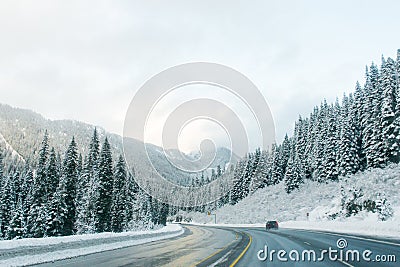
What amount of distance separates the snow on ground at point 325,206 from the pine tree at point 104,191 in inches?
1132

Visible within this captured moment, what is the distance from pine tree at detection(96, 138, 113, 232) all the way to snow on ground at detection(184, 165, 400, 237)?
28755 mm

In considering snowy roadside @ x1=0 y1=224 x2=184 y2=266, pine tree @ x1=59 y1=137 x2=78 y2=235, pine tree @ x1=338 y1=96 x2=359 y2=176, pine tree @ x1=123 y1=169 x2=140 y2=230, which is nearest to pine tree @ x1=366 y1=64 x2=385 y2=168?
pine tree @ x1=338 y1=96 x2=359 y2=176

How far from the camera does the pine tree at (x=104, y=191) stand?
153 ft

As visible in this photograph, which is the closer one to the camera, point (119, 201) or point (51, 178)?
point (51, 178)

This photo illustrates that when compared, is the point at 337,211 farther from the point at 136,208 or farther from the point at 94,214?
the point at 136,208

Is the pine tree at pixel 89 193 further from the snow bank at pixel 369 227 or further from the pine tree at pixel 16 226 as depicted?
the snow bank at pixel 369 227

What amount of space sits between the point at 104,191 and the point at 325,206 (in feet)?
123

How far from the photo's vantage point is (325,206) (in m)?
56.4

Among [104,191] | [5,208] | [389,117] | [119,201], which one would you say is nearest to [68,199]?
[104,191]

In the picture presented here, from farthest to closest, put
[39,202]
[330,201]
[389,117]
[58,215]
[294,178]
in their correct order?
[294,178]
[330,201]
[389,117]
[39,202]
[58,215]

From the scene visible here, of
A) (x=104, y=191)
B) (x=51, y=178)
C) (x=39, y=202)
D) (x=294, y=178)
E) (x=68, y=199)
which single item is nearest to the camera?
(x=68, y=199)

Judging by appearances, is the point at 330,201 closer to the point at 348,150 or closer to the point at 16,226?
the point at 348,150

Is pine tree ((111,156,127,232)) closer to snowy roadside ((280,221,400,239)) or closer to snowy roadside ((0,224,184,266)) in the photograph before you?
snowy roadside ((280,221,400,239))

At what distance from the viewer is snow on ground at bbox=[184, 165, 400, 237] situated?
3162cm
